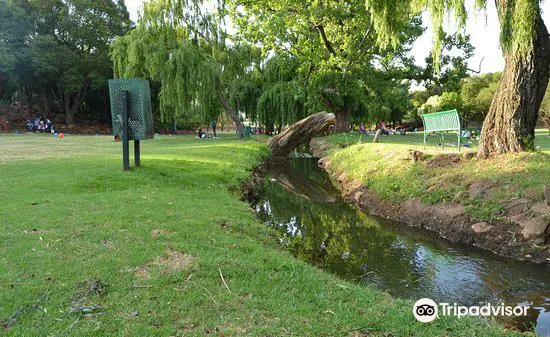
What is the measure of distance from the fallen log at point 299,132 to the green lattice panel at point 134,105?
40.4ft

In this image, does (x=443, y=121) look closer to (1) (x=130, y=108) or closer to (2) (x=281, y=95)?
(1) (x=130, y=108)

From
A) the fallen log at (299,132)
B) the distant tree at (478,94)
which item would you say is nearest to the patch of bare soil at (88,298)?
the fallen log at (299,132)

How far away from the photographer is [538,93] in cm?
829

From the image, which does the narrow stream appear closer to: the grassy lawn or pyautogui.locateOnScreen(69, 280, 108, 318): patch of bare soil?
the grassy lawn

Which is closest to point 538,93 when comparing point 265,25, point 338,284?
point 338,284

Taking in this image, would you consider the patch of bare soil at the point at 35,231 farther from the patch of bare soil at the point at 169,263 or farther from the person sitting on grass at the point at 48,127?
the person sitting on grass at the point at 48,127

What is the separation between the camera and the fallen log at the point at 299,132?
67.0 ft

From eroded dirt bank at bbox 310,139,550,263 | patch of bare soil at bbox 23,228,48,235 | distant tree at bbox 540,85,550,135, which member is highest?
distant tree at bbox 540,85,550,135

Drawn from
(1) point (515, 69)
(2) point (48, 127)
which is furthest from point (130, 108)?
(2) point (48, 127)

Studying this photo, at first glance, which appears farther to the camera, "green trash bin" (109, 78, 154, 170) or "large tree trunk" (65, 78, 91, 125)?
"large tree trunk" (65, 78, 91, 125)

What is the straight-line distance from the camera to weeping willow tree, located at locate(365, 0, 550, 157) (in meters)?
7.64

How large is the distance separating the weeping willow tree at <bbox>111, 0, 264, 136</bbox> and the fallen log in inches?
183

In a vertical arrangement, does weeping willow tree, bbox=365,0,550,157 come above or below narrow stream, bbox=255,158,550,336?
above

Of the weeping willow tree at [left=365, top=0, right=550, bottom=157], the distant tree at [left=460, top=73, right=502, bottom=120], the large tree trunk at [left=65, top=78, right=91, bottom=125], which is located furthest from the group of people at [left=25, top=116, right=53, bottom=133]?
the distant tree at [left=460, top=73, right=502, bottom=120]
